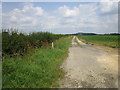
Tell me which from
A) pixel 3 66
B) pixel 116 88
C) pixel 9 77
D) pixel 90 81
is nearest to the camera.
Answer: pixel 116 88

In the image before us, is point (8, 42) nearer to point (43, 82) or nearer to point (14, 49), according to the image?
point (14, 49)

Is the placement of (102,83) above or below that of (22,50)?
below

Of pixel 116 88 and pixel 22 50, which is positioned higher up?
pixel 22 50

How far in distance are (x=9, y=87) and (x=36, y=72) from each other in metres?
1.25

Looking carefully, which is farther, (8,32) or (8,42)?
(8,32)

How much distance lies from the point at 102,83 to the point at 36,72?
8.40 feet

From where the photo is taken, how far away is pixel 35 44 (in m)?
10.5

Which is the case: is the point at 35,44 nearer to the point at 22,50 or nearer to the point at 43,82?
the point at 22,50

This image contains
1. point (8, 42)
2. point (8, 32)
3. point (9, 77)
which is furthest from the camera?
point (8, 32)

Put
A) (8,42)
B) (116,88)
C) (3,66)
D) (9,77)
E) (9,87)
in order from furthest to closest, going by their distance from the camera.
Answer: (8,42), (3,66), (9,77), (116,88), (9,87)

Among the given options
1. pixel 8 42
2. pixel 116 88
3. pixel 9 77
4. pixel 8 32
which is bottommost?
pixel 116 88

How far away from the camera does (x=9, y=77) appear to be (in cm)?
409

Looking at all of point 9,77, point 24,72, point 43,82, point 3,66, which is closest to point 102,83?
point 43,82

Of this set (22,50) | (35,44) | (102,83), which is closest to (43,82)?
(102,83)
